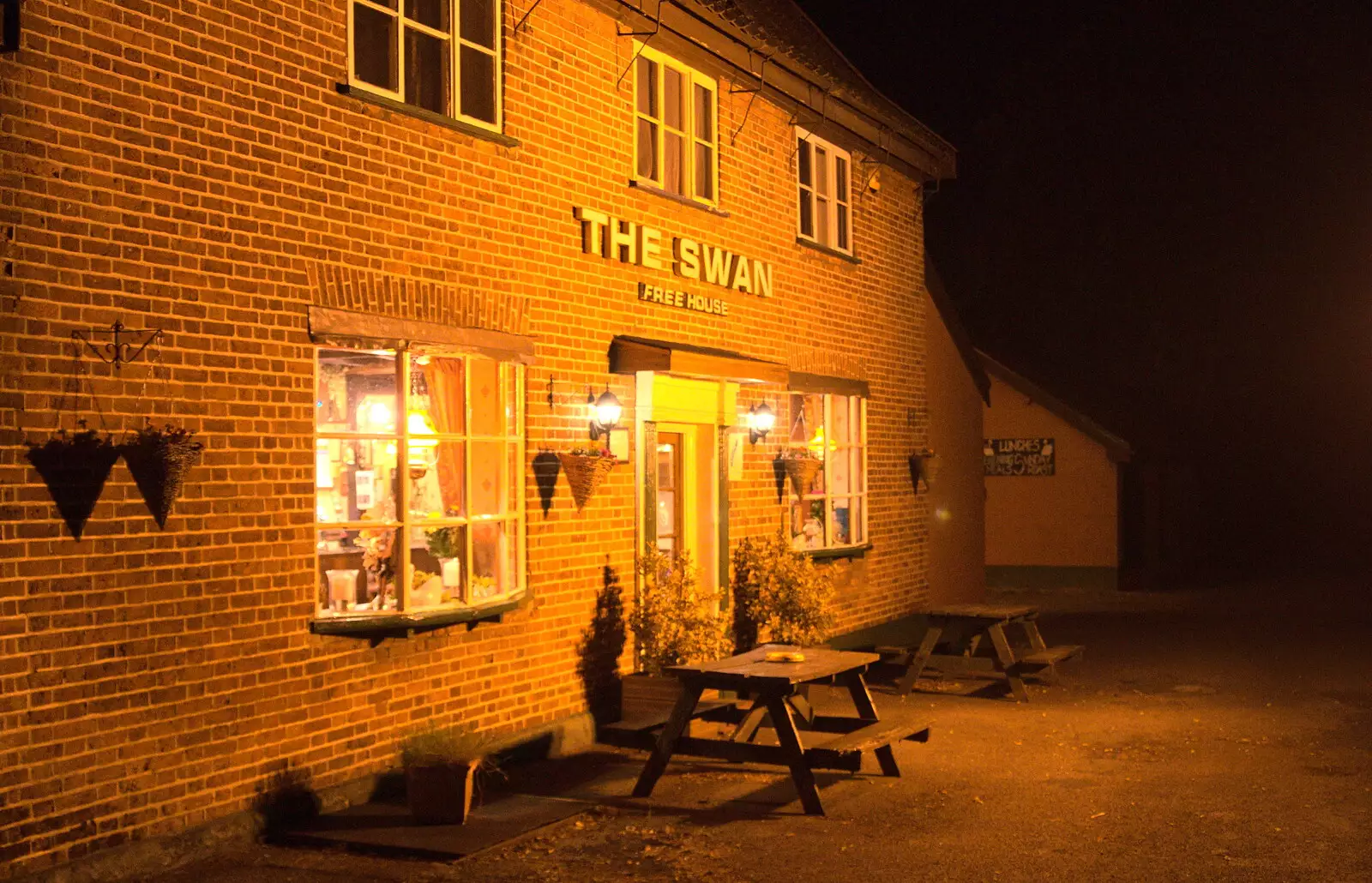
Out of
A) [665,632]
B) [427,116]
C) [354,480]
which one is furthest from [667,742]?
[427,116]

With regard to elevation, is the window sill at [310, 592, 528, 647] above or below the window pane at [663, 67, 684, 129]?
below

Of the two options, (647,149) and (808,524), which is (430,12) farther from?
(808,524)

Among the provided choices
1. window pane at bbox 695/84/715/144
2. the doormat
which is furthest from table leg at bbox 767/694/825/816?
window pane at bbox 695/84/715/144

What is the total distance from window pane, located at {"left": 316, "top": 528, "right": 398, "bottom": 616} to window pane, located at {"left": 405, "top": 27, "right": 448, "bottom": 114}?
2.75m

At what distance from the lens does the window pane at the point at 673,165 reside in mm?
12055

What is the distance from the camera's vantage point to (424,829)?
7.83 m

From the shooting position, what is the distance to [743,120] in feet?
42.7

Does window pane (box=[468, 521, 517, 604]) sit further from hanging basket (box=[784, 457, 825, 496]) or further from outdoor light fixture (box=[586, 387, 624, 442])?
hanging basket (box=[784, 457, 825, 496])

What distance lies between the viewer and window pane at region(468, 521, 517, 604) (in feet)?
31.1

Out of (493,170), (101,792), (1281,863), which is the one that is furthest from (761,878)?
(493,170)

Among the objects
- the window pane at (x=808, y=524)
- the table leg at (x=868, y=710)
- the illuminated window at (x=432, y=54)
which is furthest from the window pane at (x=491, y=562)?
the window pane at (x=808, y=524)

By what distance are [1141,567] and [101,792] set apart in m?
23.7

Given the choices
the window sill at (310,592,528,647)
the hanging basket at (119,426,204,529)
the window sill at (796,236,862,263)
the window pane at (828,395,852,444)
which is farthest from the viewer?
the window pane at (828,395,852,444)

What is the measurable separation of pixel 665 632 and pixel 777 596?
1.85 meters
